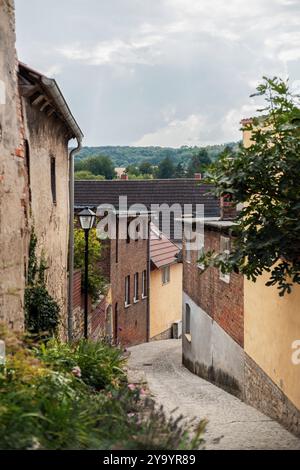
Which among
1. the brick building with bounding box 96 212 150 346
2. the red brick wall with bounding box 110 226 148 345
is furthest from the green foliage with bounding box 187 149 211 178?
the red brick wall with bounding box 110 226 148 345

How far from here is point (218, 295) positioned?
19688 mm

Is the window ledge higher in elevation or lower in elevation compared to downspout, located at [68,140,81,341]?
lower

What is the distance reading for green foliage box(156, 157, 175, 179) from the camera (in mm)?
108125

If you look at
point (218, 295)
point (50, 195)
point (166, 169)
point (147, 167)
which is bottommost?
point (218, 295)

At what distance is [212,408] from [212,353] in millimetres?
5500

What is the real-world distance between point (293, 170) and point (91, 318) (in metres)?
12.1

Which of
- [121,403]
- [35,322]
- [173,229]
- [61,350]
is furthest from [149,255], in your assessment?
[121,403]

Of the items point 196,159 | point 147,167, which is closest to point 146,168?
point 147,167

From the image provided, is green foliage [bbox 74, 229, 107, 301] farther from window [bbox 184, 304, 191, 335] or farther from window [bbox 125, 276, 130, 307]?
window [bbox 125, 276, 130, 307]

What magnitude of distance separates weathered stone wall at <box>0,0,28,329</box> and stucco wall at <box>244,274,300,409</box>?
→ 4.32 metres

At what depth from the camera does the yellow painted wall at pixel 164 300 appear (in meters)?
36.4

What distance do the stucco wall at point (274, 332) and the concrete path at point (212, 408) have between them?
0.79 metres

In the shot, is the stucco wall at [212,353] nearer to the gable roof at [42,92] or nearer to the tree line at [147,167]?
the gable roof at [42,92]
